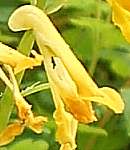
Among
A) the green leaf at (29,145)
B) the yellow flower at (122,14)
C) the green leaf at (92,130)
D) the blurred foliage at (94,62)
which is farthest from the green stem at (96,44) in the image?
the yellow flower at (122,14)

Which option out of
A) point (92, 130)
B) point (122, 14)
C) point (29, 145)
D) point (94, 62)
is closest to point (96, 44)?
point (94, 62)

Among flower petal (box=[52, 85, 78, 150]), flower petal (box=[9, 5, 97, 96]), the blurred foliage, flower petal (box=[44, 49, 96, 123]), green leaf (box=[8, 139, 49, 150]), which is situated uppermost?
flower petal (box=[9, 5, 97, 96])

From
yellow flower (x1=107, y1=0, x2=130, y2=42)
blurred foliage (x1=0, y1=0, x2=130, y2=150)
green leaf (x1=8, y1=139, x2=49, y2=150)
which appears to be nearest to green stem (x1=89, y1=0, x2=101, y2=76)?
blurred foliage (x1=0, y1=0, x2=130, y2=150)

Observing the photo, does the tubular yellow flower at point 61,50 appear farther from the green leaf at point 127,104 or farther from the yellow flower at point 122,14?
the green leaf at point 127,104

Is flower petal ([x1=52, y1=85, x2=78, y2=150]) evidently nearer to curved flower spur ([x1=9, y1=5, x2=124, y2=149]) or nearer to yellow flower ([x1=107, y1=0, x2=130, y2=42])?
curved flower spur ([x1=9, y1=5, x2=124, y2=149])

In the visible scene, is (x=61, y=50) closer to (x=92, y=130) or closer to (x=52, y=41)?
(x=52, y=41)

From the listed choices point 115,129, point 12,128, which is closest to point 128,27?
point 12,128
